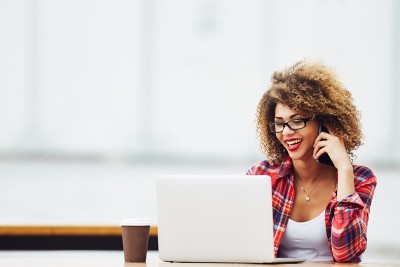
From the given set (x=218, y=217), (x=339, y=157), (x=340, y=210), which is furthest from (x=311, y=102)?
(x=218, y=217)

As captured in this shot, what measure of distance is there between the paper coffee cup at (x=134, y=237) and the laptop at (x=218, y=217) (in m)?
0.11

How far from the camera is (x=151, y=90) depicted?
11.9 ft

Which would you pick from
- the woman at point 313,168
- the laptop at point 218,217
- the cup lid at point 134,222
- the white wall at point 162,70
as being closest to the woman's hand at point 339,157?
the woman at point 313,168

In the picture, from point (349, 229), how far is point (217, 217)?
524mm

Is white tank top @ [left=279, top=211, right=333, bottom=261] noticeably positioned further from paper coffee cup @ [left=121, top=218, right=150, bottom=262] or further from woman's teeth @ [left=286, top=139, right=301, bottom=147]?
paper coffee cup @ [left=121, top=218, right=150, bottom=262]

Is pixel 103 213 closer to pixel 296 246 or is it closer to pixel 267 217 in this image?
pixel 296 246

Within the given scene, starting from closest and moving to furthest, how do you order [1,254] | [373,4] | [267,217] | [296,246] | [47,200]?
[267,217] < [296,246] < [1,254] < [47,200] < [373,4]

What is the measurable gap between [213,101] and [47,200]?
1028mm

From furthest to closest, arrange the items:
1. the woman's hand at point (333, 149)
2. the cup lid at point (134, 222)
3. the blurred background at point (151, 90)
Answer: the blurred background at point (151, 90), the woman's hand at point (333, 149), the cup lid at point (134, 222)

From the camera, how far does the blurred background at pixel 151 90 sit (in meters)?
3.59

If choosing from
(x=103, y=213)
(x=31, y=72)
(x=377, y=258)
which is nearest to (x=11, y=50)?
(x=31, y=72)

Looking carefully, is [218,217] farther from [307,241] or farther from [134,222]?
[307,241]

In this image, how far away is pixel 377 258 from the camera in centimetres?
358

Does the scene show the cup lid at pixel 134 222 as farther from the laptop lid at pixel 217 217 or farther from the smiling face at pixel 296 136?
the smiling face at pixel 296 136
